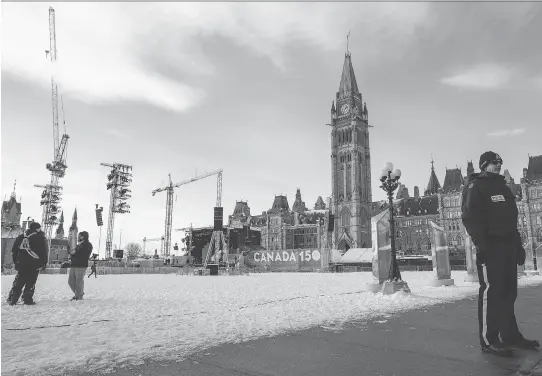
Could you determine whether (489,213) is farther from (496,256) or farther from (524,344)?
(524,344)

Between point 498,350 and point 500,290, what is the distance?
0.62 meters

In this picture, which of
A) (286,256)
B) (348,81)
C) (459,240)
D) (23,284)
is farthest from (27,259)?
(348,81)

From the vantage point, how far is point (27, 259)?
30.8ft

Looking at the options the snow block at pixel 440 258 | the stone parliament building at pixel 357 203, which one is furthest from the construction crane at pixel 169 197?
the snow block at pixel 440 258

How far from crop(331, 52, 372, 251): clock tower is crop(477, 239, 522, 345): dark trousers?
94.9m

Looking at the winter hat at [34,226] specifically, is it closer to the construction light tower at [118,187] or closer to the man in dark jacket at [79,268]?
the man in dark jacket at [79,268]

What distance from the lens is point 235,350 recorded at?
4.17 metres

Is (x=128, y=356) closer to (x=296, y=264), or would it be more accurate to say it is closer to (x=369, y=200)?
(x=296, y=264)

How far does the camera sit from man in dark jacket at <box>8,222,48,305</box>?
934 centimetres

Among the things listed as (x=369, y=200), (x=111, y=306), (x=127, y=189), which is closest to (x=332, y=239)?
(x=369, y=200)

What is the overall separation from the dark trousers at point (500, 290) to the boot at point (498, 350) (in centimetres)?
9

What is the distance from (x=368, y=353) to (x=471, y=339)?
59.7 inches

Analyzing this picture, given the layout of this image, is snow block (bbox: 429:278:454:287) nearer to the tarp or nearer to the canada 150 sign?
the canada 150 sign

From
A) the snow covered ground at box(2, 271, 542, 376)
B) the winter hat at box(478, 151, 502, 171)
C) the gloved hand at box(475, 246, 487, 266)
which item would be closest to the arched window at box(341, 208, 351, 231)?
the snow covered ground at box(2, 271, 542, 376)
